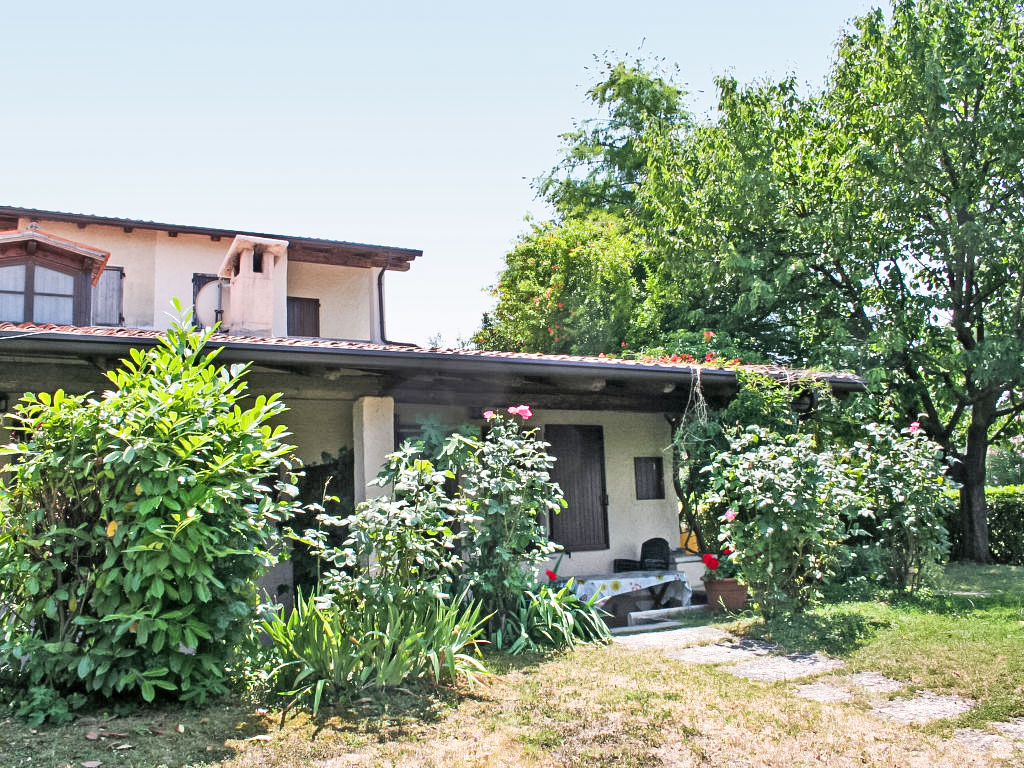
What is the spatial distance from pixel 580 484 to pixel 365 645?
472 cm

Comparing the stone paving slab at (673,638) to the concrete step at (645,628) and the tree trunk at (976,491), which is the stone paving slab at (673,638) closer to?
the concrete step at (645,628)

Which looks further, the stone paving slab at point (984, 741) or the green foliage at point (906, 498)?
the green foliage at point (906, 498)

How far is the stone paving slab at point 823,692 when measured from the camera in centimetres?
446

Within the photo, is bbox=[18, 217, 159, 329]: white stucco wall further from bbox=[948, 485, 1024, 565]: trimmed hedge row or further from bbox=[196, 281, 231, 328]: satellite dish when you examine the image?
bbox=[948, 485, 1024, 565]: trimmed hedge row

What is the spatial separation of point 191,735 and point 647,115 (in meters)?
19.4

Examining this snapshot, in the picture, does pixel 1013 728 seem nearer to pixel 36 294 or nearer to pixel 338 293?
pixel 36 294

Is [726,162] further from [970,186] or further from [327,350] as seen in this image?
[327,350]

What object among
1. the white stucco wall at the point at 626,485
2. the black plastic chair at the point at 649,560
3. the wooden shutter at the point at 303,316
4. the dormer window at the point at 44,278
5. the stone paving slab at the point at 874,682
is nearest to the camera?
the stone paving slab at the point at 874,682

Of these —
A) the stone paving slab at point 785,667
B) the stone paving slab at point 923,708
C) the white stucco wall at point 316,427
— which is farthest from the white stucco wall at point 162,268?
the stone paving slab at point 923,708

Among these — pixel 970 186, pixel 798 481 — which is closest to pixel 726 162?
pixel 970 186

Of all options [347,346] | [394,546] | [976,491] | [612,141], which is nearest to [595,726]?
[394,546]

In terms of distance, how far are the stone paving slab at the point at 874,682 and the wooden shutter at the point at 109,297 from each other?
11.8 metres

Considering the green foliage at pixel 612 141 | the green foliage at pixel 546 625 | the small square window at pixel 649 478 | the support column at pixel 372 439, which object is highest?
the green foliage at pixel 612 141

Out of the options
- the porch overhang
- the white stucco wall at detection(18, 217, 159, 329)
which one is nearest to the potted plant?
the porch overhang
